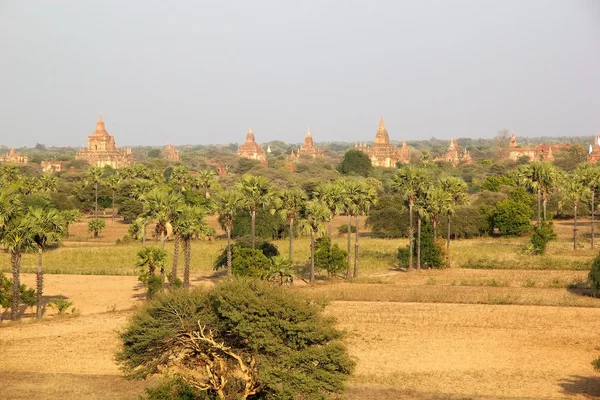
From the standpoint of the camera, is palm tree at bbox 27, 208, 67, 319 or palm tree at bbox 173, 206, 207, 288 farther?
palm tree at bbox 173, 206, 207, 288

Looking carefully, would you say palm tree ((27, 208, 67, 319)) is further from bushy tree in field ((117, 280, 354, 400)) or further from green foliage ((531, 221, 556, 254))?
green foliage ((531, 221, 556, 254))

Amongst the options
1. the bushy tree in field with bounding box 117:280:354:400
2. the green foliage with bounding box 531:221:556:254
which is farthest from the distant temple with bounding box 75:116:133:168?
the bushy tree in field with bounding box 117:280:354:400

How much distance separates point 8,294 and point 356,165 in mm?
117367

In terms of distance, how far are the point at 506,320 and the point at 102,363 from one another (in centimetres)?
1680

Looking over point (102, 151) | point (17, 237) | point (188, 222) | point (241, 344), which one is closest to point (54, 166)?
point (102, 151)

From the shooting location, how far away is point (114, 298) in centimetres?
4284

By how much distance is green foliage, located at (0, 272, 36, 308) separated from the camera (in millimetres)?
38750

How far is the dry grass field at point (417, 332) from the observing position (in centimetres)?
2702

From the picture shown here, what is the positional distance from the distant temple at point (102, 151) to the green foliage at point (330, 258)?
443 ft

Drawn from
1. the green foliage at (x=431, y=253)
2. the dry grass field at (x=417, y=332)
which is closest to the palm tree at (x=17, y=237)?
the dry grass field at (x=417, y=332)

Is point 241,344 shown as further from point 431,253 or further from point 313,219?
point 431,253

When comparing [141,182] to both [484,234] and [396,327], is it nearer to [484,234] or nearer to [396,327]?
[484,234]

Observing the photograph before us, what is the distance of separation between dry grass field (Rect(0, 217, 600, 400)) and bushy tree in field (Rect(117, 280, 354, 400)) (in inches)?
105

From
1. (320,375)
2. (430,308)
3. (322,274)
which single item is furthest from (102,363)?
(322,274)
